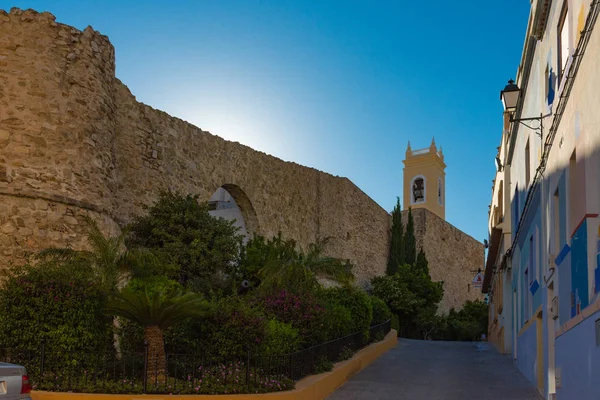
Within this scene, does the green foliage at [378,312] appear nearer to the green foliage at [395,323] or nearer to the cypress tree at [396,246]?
the green foliage at [395,323]

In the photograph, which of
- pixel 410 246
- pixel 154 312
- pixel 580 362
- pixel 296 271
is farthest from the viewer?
pixel 410 246

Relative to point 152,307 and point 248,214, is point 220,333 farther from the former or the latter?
point 248,214

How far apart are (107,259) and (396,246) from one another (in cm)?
2325

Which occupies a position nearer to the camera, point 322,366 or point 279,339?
point 279,339

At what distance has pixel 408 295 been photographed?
1105 inches

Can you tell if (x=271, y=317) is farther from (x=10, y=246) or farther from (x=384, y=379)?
(x=10, y=246)

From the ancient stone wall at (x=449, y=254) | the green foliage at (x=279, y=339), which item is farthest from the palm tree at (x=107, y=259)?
the ancient stone wall at (x=449, y=254)

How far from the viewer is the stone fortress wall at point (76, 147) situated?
12453 millimetres

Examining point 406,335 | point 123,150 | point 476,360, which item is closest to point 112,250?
point 123,150

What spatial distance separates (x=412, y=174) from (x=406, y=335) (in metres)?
29.0

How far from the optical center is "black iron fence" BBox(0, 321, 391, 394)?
9367mm

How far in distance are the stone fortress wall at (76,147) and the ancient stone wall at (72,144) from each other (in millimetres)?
18

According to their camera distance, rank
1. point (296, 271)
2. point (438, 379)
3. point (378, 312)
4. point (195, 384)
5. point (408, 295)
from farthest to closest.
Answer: point (408, 295) < point (378, 312) < point (296, 271) < point (438, 379) < point (195, 384)

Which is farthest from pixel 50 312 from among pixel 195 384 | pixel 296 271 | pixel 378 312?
pixel 378 312
